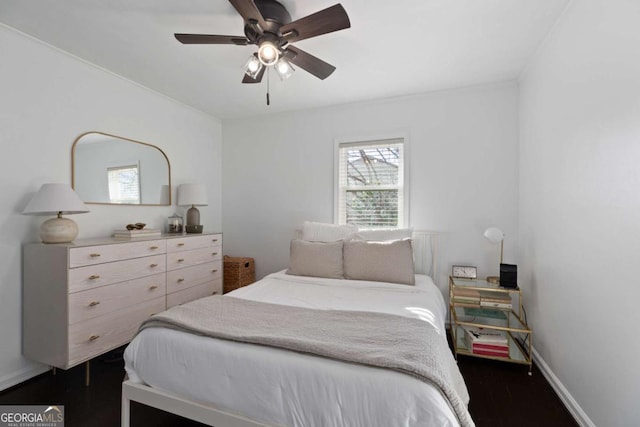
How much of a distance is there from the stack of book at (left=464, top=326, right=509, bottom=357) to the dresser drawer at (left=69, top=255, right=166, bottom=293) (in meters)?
2.77

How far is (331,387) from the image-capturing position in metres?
1.11

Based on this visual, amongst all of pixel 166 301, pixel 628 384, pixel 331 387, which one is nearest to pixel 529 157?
pixel 628 384

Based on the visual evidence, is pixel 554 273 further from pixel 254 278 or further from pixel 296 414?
pixel 254 278

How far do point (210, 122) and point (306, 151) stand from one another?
1.42 metres

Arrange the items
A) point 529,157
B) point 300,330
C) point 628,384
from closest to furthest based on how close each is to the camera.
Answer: point 628,384 → point 300,330 → point 529,157

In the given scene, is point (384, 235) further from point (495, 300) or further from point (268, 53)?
point (268, 53)

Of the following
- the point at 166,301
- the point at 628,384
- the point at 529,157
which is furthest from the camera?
the point at 166,301

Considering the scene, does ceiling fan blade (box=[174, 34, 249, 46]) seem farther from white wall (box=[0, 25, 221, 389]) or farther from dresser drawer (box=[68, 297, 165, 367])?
dresser drawer (box=[68, 297, 165, 367])

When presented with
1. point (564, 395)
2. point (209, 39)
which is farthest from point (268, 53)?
point (564, 395)

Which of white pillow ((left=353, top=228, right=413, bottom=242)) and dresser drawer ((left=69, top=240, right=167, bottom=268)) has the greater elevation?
white pillow ((left=353, top=228, right=413, bottom=242))

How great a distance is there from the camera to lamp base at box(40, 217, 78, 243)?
1.98 meters

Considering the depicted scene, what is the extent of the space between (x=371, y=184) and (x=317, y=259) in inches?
45.2

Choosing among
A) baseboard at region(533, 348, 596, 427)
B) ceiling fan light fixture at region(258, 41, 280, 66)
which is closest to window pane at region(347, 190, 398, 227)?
baseboard at region(533, 348, 596, 427)

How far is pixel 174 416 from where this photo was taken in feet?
5.68
